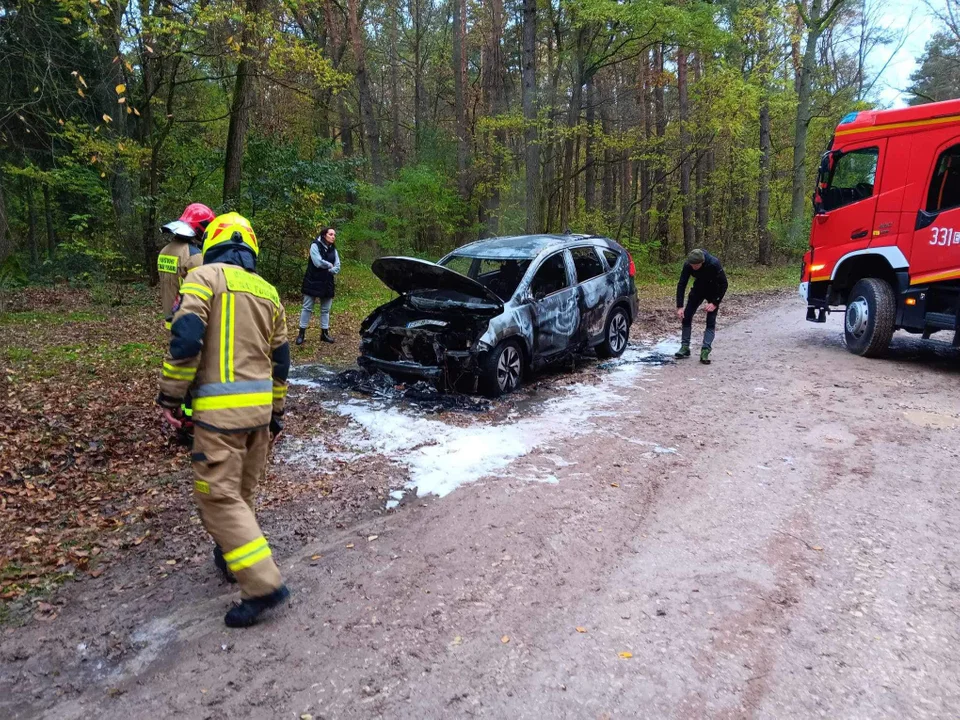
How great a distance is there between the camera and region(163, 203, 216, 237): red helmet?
563 centimetres

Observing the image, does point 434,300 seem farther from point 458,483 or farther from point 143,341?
point 143,341

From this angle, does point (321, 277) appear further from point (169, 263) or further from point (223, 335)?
point (223, 335)

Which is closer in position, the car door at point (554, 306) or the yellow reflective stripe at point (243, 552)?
the yellow reflective stripe at point (243, 552)

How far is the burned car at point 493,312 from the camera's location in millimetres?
6984

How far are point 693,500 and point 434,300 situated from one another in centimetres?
405

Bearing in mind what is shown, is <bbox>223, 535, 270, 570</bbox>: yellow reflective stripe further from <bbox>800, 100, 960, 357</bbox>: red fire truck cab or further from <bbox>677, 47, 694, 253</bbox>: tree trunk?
<bbox>677, 47, 694, 253</bbox>: tree trunk

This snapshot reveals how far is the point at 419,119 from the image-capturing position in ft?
88.7

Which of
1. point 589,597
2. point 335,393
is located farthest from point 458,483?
point 335,393

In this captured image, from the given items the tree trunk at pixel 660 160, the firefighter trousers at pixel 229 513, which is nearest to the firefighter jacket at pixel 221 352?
the firefighter trousers at pixel 229 513

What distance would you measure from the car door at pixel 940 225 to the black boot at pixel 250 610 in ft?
28.7

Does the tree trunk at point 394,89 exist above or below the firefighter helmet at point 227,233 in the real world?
above

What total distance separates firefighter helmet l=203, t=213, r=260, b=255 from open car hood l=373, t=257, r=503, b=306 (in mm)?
3520

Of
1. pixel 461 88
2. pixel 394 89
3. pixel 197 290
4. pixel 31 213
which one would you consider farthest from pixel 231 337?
pixel 394 89

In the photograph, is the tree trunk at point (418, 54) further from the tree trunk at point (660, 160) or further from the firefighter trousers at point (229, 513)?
the firefighter trousers at point (229, 513)
